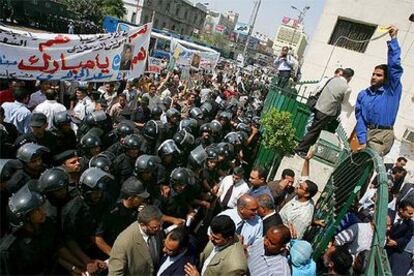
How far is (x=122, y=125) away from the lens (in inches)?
246

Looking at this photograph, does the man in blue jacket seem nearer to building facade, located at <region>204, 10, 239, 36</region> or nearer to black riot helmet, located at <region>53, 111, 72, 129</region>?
black riot helmet, located at <region>53, 111, 72, 129</region>

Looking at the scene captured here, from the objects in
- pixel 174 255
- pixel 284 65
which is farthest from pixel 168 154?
pixel 284 65

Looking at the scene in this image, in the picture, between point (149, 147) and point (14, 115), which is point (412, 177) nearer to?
point (149, 147)

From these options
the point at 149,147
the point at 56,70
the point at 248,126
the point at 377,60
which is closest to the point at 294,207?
the point at 149,147

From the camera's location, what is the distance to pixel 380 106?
4.32 meters

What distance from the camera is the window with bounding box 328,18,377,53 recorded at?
10.3m

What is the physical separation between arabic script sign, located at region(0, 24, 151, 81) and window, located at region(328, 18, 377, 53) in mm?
5896

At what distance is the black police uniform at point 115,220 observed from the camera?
13.0 ft

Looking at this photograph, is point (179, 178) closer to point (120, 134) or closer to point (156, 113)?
point (120, 134)

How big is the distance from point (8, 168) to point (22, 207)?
1.12 meters

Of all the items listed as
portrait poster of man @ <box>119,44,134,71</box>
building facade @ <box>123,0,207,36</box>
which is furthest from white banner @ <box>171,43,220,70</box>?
building facade @ <box>123,0,207,36</box>

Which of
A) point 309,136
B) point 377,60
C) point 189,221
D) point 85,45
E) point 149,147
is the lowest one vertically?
point 189,221

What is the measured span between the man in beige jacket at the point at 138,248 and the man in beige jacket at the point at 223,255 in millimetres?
385

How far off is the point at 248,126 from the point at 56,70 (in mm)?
4445
